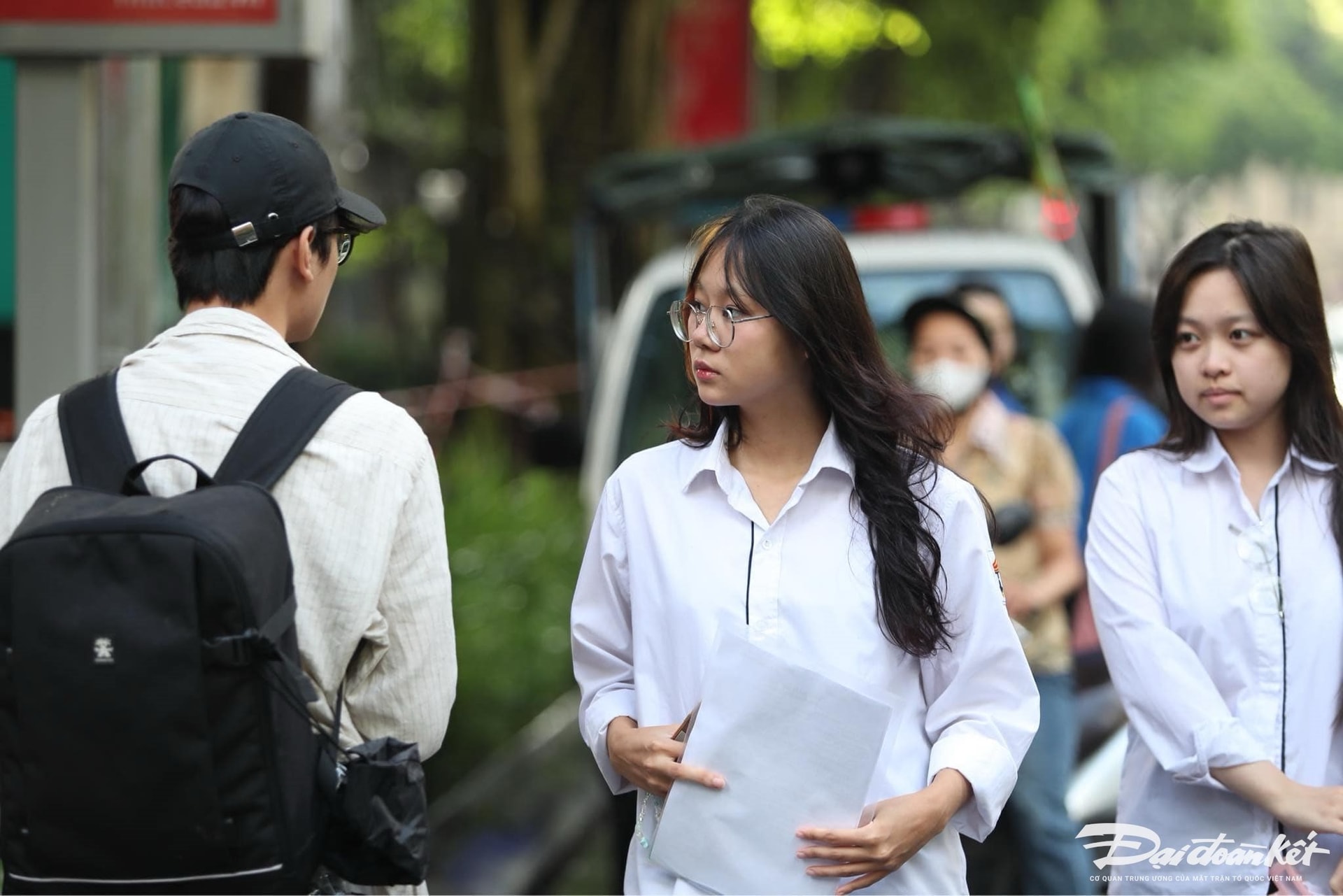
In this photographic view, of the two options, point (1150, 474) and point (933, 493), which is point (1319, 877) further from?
point (933, 493)

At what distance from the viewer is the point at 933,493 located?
2887 millimetres

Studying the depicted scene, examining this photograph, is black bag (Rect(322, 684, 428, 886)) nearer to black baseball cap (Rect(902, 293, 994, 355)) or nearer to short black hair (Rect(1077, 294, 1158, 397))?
black baseball cap (Rect(902, 293, 994, 355))

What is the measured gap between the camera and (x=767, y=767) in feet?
8.87

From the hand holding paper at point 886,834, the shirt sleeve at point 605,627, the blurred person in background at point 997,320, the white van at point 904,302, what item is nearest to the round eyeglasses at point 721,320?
the shirt sleeve at point 605,627

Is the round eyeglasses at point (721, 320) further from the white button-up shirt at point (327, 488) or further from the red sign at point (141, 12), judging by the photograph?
the red sign at point (141, 12)

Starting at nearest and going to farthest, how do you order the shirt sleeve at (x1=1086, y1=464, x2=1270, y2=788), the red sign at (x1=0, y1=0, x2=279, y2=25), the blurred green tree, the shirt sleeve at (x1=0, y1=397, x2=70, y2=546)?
the shirt sleeve at (x1=0, y1=397, x2=70, y2=546)
the shirt sleeve at (x1=1086, y1=464, x2=1270, y2=788)
the red sign at (x1=0, y1=0, x2=279, y2=25)
the blurred green tree

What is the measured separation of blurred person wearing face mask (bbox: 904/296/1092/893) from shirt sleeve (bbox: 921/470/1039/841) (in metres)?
2.13

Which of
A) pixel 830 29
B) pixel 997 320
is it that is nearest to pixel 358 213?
pixel 997 320

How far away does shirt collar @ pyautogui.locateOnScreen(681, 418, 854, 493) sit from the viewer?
289 cm

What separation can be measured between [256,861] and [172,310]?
628 cm

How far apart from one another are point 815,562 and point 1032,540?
2.46 m

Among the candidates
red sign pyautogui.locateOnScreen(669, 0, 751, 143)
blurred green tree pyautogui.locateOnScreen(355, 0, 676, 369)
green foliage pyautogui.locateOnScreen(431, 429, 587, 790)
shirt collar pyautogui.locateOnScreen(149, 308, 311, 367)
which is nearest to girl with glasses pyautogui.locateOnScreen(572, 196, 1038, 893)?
shirt collar pyautogui.locateOnScreen(149, 308, 311, 367)

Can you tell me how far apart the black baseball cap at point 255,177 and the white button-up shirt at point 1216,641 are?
5.64ft

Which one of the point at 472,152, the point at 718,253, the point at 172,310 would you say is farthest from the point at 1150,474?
the point at 472,152
